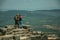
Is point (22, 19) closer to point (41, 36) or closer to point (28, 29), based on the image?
point (28, 29)

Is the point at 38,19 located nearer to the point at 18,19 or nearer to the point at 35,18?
the point at 35,18

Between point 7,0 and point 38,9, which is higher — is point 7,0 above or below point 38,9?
above

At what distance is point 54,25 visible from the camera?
3.41 metres

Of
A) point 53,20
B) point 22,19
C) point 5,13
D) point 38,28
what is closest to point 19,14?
point 22,19

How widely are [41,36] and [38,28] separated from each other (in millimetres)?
214

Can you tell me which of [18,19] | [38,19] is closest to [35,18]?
[38,19]

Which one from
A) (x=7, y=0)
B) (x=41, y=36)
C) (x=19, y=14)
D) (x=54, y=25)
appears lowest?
(x=41, y=36)

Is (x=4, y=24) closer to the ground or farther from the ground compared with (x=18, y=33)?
farther from the ground

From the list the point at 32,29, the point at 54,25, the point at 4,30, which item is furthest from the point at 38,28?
the point at 4,30

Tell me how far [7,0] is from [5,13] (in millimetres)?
352

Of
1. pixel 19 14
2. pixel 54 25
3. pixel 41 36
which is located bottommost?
pixel 41 36

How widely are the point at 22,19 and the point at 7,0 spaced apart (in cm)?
64

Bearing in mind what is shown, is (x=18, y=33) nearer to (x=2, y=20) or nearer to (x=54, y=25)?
(x=2, y=20)

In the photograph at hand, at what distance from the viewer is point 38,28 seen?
3357 millimetres
